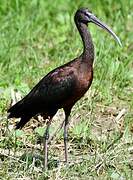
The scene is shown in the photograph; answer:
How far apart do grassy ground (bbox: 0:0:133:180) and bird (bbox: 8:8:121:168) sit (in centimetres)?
27

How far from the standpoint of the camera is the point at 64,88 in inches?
267

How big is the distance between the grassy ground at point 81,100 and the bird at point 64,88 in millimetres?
274

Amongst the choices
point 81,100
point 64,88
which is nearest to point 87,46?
point 64,88

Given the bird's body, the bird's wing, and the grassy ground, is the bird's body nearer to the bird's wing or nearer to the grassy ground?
the bird's wing

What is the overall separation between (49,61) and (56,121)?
1701 millimetres

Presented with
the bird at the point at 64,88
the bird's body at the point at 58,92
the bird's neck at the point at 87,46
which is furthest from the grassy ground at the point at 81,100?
the bird's neck at the point at 87,46

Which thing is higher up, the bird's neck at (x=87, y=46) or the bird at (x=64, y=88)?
the bird's neck at (x=87, y=46)

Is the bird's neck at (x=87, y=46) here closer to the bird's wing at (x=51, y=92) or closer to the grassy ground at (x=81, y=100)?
the bird's wing at (x=51, y=92)

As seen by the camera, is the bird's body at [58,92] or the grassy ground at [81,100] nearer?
the bird's body at [58,92]

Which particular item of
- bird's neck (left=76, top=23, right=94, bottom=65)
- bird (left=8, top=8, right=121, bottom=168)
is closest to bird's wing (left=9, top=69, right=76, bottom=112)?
bird (left=8, top=8, right=121, bottom=168)

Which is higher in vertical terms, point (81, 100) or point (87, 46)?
point (87, 46)

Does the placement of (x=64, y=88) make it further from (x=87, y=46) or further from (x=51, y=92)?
(x=87, y=46)

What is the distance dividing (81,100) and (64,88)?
1.53 meters

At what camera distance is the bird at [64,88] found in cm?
673
